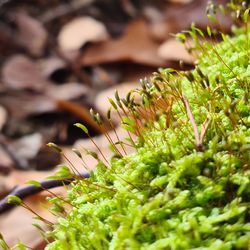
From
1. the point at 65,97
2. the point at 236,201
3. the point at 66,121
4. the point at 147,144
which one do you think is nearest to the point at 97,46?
the point at 65,97

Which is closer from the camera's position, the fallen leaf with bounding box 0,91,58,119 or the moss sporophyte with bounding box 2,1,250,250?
the moss sporophyte with bounding box 2,1,250,250

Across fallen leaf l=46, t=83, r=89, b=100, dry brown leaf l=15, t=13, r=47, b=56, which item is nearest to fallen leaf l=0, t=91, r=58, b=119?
fallen leaf l=46, t=83, r=89, b=100

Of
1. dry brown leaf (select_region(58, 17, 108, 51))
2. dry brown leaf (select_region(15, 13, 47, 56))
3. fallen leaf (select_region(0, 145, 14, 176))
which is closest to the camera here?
fallen leaf (select_region(0, 145, 14, 176))

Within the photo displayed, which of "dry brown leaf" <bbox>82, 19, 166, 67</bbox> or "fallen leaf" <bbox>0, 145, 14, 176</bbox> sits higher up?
Result: "dry brown leaf" <bbox>82, 19, 166, 67</bbox>

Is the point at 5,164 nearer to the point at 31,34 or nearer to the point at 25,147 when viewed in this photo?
the point at 25,147

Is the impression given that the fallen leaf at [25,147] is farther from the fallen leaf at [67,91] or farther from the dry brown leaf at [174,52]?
the dry brown leaf at [174,52]

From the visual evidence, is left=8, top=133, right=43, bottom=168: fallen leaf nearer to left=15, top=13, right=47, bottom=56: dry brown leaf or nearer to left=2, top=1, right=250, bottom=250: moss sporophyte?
left=15, top=13, right=47, bottom=56: dry brown leaf

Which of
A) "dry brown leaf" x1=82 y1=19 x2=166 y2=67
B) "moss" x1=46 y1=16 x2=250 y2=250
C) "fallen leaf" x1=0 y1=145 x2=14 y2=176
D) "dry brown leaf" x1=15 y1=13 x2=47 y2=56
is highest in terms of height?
"dry brown leaf" x1=15 y1=13 x2=47 y2=56

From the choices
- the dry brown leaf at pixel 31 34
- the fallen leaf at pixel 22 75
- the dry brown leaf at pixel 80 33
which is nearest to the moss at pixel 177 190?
the fallen leaf at pixel 22 75
